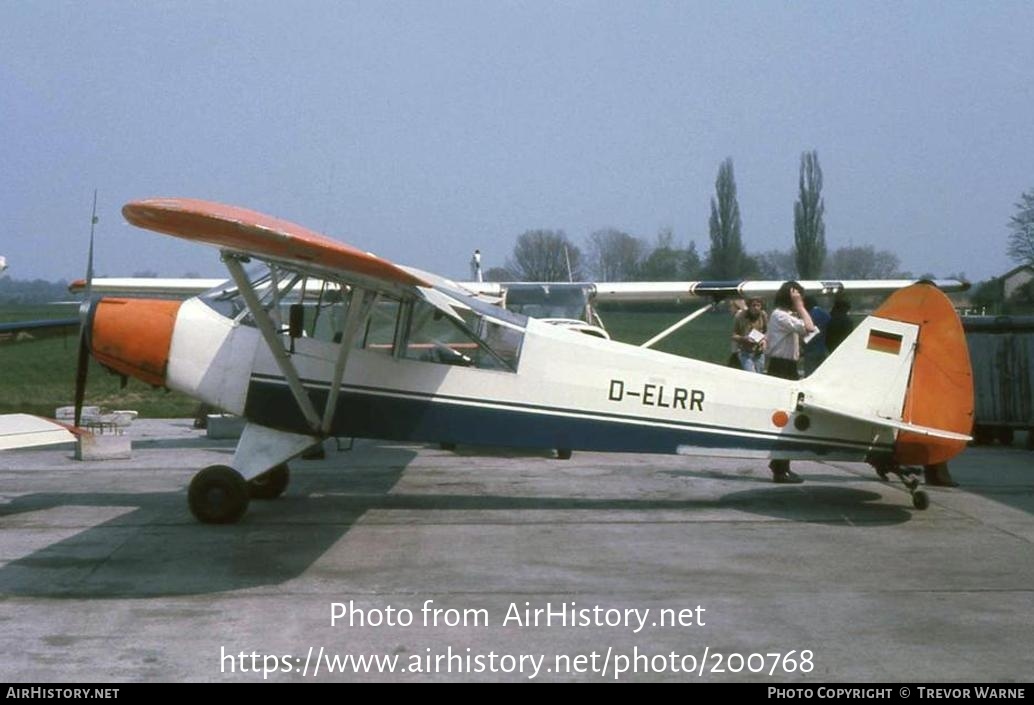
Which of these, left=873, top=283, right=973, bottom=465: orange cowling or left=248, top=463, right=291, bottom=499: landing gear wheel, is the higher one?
left=873, top=283, right=973, bottom=465: orange cowling

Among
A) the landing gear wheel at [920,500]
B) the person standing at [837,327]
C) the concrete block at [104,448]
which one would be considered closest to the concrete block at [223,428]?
the concrete block at [104,448]

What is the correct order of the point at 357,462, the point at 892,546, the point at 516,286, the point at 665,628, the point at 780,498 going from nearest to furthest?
the point at 665,628 → the point at 892,546 → the point at 780,498 → the point at 357,462 → the point at 516,286

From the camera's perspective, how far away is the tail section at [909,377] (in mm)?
8414

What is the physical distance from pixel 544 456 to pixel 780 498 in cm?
349

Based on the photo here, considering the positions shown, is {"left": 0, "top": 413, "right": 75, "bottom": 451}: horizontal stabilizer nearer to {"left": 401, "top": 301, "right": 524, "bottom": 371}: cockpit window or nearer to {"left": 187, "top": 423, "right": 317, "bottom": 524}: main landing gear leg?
{"left": 187, "top": 423, "right": 317, "bottom": 524}: main landing gear leg

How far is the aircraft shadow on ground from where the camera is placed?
6707 millimetres

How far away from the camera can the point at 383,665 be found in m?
5.09

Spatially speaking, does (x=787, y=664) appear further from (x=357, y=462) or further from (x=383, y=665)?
(x=357, y=462)

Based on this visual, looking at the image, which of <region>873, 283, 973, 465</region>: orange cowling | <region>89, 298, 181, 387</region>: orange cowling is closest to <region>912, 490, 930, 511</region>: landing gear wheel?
<region>873, 283, 973, 465</region>: orange cowling

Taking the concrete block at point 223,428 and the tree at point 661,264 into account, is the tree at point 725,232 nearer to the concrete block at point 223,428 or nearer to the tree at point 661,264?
the tree at point 661,264

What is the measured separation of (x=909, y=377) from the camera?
848cm

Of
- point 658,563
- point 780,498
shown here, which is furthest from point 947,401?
point 658,563

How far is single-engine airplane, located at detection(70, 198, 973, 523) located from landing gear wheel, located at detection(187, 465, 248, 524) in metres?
0.24

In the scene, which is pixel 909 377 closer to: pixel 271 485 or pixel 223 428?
pixel 271 485
